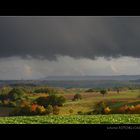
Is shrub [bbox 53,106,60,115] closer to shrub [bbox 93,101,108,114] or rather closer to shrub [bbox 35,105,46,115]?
shrub [bbox 35,105,46,115]

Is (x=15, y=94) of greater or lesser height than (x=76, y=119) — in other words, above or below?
above

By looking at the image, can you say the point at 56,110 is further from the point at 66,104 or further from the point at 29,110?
the point at 29,110

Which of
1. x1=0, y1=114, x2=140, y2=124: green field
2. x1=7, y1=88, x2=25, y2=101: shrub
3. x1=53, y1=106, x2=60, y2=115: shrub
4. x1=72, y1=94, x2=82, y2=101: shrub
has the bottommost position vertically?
x1=0, y1=114, x2=140, y2=124: green field

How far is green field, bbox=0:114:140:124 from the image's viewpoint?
23.4ft

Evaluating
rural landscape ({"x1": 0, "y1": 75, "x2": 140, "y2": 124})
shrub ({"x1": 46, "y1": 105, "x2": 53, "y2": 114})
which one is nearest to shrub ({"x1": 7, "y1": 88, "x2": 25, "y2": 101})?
rural landscape ({"x1": 0, "y1": 75, "x2": 140, "y2": 124})

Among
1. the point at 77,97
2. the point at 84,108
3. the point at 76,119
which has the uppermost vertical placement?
the point at 77,97

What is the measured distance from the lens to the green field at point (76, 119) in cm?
713

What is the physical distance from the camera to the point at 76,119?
7164 millimetres

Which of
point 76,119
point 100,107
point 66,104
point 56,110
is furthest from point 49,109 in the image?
point 100,107

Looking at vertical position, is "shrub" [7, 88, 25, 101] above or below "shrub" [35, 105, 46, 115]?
above

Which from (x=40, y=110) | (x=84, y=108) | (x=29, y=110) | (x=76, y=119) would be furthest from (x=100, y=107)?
(x=29, y=110)

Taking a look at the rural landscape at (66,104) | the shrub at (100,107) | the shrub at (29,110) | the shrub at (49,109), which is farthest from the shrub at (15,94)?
the shrub at (100,107)
